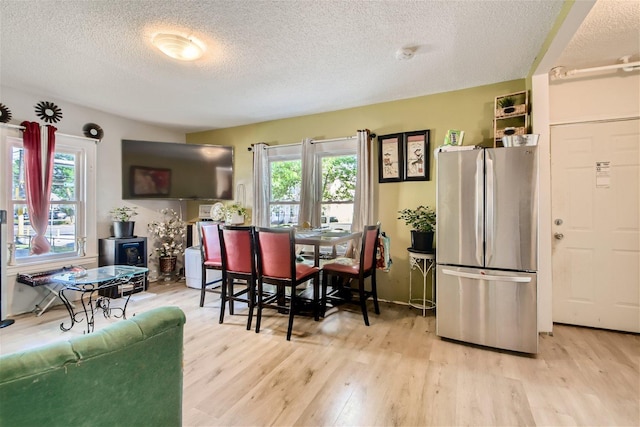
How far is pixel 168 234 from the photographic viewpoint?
4758mm

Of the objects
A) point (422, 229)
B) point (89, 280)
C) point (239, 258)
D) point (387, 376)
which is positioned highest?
point (422, 229)

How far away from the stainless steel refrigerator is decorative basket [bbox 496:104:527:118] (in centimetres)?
71

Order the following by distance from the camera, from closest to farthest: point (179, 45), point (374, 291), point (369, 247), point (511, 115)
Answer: point (179, 45), point (511, 115), point (369, 247), point (374, 291)

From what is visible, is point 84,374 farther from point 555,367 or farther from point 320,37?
point 555,367

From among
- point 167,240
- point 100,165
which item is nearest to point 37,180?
point 100,165

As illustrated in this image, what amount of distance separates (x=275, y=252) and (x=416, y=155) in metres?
2.03

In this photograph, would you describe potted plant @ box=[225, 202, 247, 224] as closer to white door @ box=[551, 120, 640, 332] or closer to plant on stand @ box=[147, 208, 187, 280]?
plant on stand @ box=[147, 208, 187, 280]

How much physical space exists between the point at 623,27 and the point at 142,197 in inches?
216

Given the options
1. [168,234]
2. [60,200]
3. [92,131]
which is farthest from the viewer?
[168,234]

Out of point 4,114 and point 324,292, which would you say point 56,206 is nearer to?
point 4,114

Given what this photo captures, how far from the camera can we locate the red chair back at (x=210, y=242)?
3.39 metres

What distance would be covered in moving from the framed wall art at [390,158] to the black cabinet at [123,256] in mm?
3445

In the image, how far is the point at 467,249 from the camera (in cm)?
248

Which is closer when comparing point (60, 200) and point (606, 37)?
point (606, 37)
